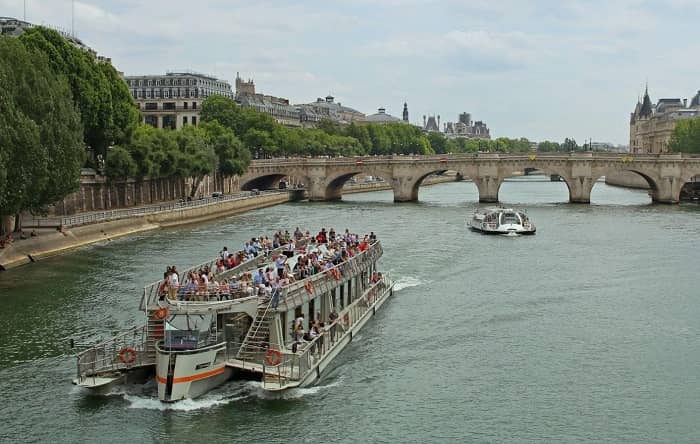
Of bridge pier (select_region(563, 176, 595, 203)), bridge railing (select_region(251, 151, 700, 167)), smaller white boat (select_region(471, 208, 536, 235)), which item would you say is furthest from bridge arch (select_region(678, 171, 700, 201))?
smaller white boat (select_region(471, 208, 536, 235))

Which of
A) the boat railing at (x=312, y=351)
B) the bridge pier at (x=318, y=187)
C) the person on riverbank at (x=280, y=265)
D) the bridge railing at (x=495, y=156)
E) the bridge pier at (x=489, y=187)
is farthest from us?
the bridge pier at (x=318, y=187)

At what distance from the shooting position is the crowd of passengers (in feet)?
85.0

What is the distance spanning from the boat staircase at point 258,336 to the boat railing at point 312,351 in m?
0.57

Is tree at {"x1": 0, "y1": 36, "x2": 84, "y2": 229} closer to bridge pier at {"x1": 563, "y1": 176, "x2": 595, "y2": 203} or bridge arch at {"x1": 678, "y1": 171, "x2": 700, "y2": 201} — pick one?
bridge pier at {"x1": 563, "y1": 176, "x2": 595, "y2": 203}

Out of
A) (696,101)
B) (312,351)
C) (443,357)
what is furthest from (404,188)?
(696,101)

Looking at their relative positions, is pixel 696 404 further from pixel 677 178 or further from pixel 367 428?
pixel 677 178

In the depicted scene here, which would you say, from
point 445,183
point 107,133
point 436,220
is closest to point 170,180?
point 107,133

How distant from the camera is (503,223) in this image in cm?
7019

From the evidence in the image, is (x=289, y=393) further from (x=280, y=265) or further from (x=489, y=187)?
(x=489, y=187)

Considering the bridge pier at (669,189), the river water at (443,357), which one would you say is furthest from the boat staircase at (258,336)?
the bridge pier at (669,189)

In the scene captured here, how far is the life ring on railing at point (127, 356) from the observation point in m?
25.7

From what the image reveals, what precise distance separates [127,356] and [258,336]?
3.60m

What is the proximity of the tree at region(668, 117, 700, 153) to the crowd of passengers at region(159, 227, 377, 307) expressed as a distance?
10154 cm

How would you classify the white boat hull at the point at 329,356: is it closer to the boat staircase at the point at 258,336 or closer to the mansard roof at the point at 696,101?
the boat staircase at the point at 258,336
